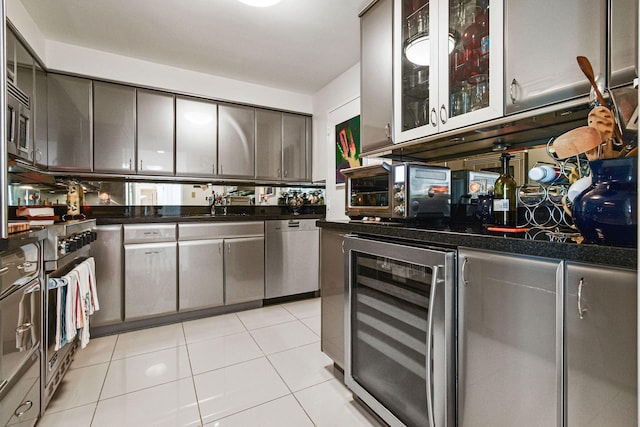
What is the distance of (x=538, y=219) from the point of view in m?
1.39

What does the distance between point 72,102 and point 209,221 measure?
1.60 metres

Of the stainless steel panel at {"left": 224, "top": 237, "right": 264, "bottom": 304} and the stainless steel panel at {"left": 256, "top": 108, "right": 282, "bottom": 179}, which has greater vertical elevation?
the stainless steel panel at {"left": 256, "top": 108, "right": 282, "bottom": 179}

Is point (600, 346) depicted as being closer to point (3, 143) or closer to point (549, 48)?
point (549, 48)

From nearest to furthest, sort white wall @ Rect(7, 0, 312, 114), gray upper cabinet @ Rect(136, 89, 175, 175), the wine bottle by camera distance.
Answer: the wine bottle → white wall @ Rect(7, 0, 312, 114) → gray upper cabinet @ Rect(136, 89, 175, 175)

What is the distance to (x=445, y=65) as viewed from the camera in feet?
5.01

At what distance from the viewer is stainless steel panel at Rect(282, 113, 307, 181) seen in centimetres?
363

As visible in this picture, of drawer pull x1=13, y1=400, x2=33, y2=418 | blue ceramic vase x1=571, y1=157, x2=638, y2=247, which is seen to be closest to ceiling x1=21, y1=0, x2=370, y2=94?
blue ceramic vase x1=571, y1=157, x2=638, y2=247

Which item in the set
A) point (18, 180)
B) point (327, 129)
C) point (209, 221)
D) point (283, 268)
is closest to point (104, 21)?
point (18, 180)

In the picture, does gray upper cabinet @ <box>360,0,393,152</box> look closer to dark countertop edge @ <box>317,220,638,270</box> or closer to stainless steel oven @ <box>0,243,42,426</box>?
dark countertop edge @ <box>317,220,638,270</box>

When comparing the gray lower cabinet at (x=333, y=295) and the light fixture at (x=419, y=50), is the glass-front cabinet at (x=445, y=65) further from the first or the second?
Answer: the gray lower cabinet at (x=333, y=295)

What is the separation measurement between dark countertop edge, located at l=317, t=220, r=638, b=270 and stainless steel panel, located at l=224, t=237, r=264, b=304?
2.02 meters

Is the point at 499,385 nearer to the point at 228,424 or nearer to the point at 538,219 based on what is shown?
the point at 538,219

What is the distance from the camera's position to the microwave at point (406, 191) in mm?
1536

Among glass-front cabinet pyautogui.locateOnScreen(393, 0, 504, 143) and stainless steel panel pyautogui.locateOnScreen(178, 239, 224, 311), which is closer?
glass-front cabinet pyautogui.locateOnScreen(393, 0, 504, 143)
